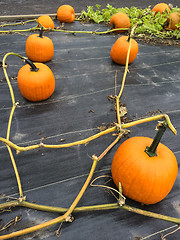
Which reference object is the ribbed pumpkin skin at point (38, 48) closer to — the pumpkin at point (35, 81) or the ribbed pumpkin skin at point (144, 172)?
the pumpkin at point (35, 81)

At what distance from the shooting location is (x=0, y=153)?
2045 millimetres

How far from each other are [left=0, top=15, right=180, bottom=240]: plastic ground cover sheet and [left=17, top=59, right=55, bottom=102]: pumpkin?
0.15 metres

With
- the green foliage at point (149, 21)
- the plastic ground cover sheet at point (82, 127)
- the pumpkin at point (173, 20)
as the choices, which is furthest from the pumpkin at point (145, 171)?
the pumpkin at point (173, 20)

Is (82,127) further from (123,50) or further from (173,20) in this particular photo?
(173,20)

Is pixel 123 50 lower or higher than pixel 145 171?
higher

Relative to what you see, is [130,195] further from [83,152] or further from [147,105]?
[147,105]

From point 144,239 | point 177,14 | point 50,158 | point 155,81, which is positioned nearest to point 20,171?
point 50,158

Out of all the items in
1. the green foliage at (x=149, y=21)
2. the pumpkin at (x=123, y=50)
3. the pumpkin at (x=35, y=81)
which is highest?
the green foliage at (x=149, y=21)

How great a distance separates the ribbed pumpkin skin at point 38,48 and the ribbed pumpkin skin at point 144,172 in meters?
2.48

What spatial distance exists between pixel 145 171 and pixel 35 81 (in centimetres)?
172

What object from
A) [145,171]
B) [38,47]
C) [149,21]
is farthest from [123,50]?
[149,21]

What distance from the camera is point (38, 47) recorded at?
10.9ft

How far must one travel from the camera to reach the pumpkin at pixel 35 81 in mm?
2488

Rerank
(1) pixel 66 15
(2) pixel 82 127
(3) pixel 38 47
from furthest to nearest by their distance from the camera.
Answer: (1) pixel 66 15 → (3) pixel 38 47 → (2) pixel 82 127
